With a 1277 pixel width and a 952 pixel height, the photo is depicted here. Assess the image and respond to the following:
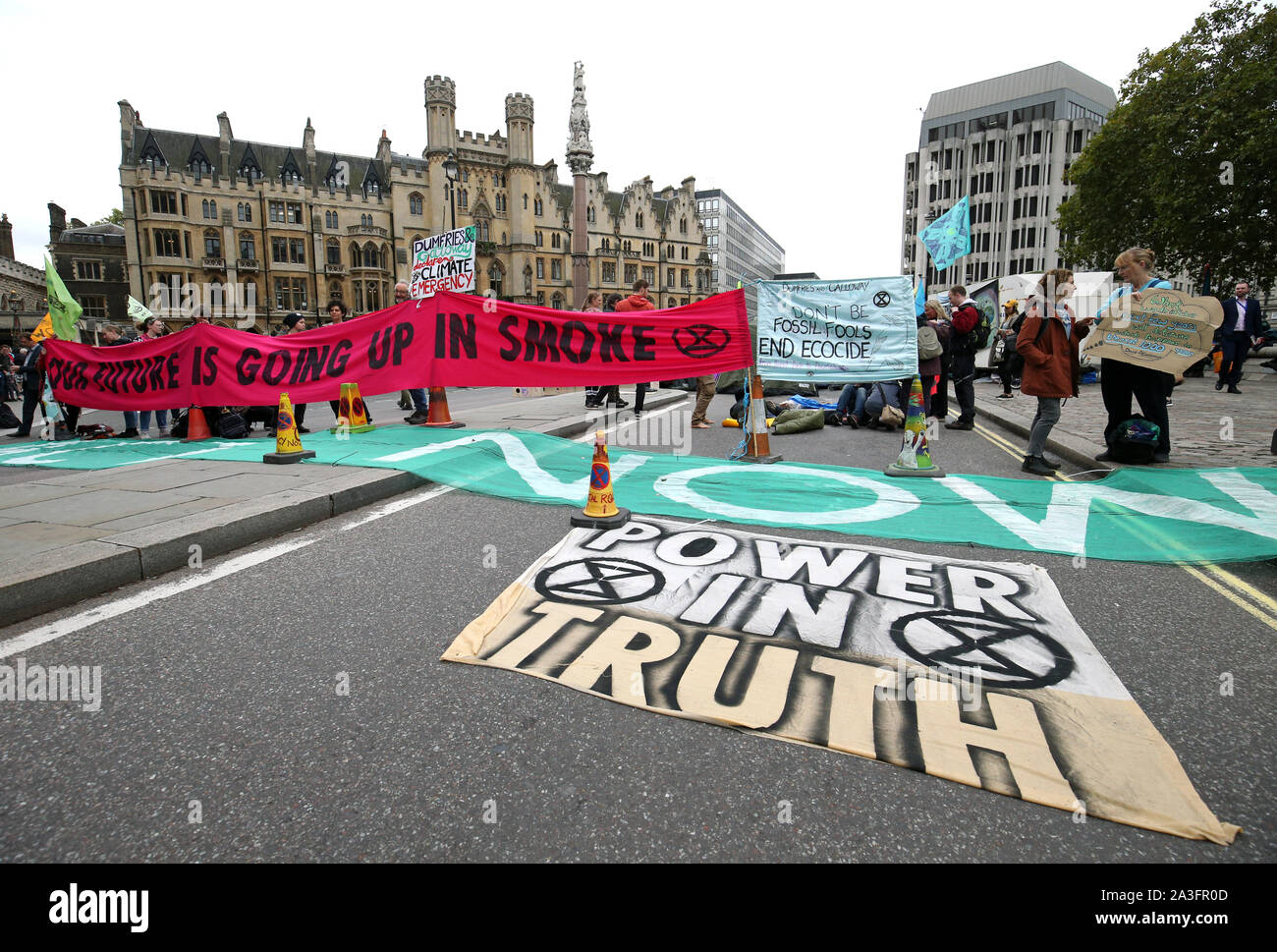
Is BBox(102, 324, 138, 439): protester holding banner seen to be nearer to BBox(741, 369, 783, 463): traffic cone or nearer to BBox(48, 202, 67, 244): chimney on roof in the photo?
BBox(741, 369, 783, 463): traffic cone

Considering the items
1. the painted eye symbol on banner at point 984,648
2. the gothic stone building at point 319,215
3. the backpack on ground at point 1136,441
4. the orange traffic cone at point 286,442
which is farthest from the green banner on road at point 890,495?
the gothic stone building at point 319,215

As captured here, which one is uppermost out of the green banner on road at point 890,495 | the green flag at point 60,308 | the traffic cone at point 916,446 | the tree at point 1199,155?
the tree at point 1199,155

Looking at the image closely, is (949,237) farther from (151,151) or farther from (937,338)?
(151,151)

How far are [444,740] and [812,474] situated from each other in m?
4.90

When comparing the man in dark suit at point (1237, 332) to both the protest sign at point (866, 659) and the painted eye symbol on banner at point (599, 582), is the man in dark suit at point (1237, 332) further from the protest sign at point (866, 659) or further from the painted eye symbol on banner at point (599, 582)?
the painted eye symbol on banner at point (599, 582)

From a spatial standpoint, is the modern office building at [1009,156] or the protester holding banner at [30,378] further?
the modern office building at [1009,156]

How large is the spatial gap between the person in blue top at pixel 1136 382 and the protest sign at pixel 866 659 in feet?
13.5

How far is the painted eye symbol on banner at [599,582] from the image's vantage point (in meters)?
3.42

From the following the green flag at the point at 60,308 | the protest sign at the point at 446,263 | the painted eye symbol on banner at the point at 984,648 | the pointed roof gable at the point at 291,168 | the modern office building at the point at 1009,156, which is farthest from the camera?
the modern office building at the point at 1009,156

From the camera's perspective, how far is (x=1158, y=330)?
6352 millimetres

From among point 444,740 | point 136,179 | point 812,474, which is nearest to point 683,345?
point 812,474

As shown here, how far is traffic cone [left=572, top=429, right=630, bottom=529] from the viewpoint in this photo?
15.5 ft

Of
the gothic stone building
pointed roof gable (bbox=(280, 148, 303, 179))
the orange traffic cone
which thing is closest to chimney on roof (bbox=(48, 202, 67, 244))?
the gothic stone building
